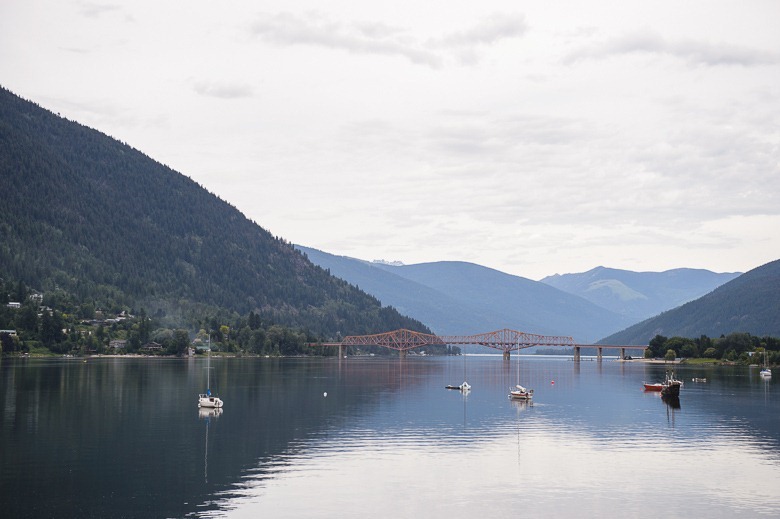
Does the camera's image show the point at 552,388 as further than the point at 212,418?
Yes

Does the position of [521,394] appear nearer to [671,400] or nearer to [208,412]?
[671,400]

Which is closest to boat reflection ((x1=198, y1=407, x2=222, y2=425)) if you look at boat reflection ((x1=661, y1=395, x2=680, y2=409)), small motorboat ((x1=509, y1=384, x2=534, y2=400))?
small motorboat ((x1=509, y1=384, x2=534, y2=400))

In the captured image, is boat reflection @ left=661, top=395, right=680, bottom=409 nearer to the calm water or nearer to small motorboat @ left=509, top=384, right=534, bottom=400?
the calm water

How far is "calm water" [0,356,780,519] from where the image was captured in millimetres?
55562

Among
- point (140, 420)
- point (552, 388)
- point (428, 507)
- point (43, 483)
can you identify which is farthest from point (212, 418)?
point (552, 388)

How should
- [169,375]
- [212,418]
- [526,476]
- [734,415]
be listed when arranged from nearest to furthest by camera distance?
[526,476] < [212,418] < [734,415] < [169,375]

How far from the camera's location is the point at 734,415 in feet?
372

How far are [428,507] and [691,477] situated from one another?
2275cm

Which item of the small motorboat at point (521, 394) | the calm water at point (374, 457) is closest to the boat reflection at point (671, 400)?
the calm water at point (374, 457)

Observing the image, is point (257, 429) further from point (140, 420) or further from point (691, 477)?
point (691, 477)

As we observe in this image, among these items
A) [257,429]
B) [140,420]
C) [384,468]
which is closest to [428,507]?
[384,468]

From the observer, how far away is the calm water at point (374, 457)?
5556 cm

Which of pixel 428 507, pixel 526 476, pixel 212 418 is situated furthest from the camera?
pixel 212 418

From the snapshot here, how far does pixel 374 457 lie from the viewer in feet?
241
